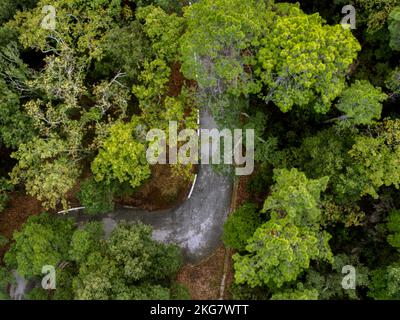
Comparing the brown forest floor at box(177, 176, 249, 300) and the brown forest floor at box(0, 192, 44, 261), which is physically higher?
the brown forest floor at box(0, 192, 44, 261)

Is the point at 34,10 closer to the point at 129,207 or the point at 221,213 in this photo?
the point at 129,207

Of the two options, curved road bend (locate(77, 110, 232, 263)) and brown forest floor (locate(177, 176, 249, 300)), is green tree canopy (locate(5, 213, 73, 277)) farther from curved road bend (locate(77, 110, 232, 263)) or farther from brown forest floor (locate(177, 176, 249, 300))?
brown forest floor (locate(177, 176, 249, 300))

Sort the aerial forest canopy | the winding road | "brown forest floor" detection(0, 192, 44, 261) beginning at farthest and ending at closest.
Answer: "brown forest floor" detection(0, 192, 44, 261) < the winding road < the aerial forest canopy

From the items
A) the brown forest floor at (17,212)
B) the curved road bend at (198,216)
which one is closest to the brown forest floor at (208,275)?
the curved road bend at (198,216)

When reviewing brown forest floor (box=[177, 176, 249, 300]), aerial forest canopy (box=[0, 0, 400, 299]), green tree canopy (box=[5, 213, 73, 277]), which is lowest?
brown forest floor (box=[177, 176, 249, 300])

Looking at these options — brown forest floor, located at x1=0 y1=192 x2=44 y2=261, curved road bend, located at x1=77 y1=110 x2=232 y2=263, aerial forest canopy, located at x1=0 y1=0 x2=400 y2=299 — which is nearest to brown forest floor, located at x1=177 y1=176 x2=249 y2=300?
curved road bend, located at x1=77 y1=110 x2=232 y2=263

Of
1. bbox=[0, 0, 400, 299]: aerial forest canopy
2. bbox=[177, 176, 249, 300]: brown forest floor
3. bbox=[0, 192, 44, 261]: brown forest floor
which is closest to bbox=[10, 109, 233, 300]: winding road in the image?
bbox=[177, 176, 249, 300]: brown forest floor

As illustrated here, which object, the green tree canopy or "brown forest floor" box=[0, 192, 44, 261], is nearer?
the green tree canopy

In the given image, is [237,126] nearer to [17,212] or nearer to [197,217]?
[197,217]

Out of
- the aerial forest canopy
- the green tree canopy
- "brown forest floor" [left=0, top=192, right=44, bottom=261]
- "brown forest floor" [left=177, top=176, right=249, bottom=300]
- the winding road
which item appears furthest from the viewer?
"brown forest floor" [left=0, top=192, right=44, bottom=261]
